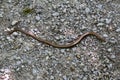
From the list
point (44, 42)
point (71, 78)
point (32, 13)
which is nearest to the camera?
point (71, 78)

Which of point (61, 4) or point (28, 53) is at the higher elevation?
point (61, 4)

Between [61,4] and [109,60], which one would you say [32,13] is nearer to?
[61,4]

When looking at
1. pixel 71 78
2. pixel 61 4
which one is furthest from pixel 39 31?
pixel 71 78

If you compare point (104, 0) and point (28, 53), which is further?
point (104, 0)

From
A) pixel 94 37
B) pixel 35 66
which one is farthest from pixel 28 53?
pixel 94 37

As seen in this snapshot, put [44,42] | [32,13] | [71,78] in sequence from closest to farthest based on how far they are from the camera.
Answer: [71,78]
[44,42]
[32,13]

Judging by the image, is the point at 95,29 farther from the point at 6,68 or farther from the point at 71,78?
the point at 6,68
